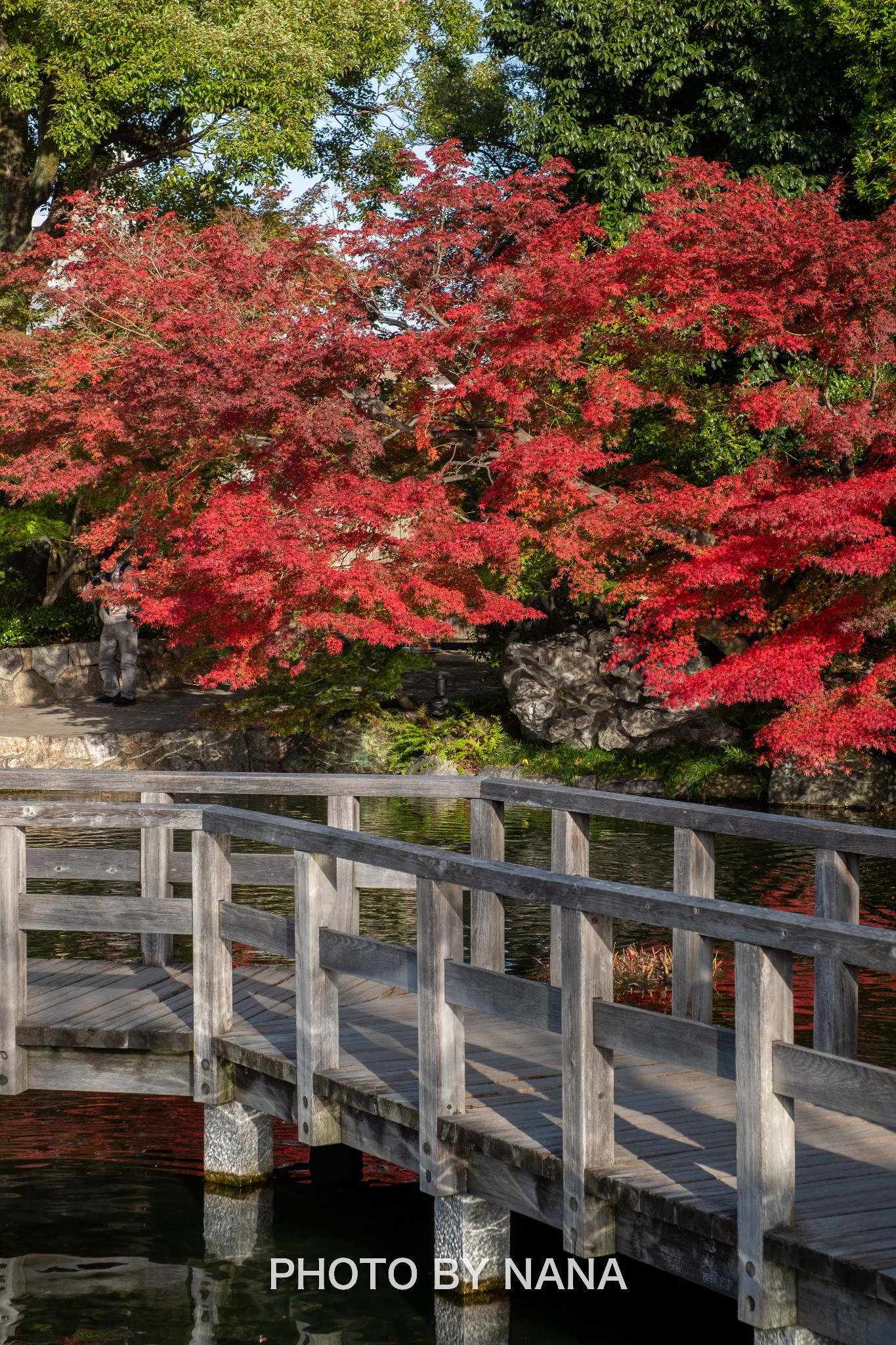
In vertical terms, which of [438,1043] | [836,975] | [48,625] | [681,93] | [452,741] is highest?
[681,93]

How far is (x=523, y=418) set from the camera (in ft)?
44.5

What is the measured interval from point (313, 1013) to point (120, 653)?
1734 centimetres

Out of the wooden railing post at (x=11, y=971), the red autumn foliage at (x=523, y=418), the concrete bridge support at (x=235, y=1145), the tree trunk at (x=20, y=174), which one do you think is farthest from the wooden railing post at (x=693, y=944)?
the tree trunk at (x=20, y=174)

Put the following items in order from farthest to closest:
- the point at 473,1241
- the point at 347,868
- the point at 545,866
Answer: the point at 545,866, the point at 347,868, the point at 473,1241

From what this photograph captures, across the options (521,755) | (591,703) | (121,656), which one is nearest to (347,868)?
(591,703)

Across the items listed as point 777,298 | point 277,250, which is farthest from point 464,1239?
point 277,250

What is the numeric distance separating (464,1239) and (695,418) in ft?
40.9

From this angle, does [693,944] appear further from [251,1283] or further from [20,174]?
[20,174]

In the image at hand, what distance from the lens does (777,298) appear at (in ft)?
41.8

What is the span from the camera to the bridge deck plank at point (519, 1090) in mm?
4012

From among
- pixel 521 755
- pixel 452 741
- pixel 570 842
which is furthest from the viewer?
pixel 452 741

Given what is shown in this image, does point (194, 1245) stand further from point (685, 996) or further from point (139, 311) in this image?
point (139, 311)

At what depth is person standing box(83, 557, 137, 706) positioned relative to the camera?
21556 millimetres

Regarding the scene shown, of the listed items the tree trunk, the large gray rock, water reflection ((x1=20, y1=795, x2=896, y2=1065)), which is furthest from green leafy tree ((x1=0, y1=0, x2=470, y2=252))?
water reflection ((x1=20, y1=795, x2=896, y2=1065))
